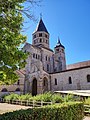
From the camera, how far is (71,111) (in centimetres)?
867

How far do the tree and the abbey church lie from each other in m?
24.0

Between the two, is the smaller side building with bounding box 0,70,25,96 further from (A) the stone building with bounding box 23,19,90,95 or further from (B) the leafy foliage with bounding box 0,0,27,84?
(B) the leafy foliage with bounding box 0,0,27,84

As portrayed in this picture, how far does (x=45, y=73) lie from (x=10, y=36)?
30126 millimetres

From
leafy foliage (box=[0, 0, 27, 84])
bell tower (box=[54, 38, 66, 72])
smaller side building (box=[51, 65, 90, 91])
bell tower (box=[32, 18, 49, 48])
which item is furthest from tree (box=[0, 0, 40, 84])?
bell tower (box=[54, 38, 66, 72])

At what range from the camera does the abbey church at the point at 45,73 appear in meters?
31.6

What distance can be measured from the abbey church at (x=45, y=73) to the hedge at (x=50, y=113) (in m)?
21.4

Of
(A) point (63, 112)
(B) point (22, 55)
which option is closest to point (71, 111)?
(A) point (63, 112)

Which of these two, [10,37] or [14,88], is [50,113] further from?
[14,88]

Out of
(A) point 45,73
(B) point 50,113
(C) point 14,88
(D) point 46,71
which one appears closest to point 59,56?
(D) point 46,71

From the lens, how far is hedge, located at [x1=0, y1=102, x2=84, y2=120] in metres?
5.09

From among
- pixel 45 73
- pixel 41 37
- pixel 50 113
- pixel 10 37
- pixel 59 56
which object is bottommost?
pixel 50 113

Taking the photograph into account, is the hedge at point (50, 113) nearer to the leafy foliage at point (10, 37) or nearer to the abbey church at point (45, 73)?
the leafy foliage at point (10, 37)

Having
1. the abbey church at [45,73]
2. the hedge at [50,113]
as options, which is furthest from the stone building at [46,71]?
the hedge at [50,113]

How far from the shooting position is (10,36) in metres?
8.14
